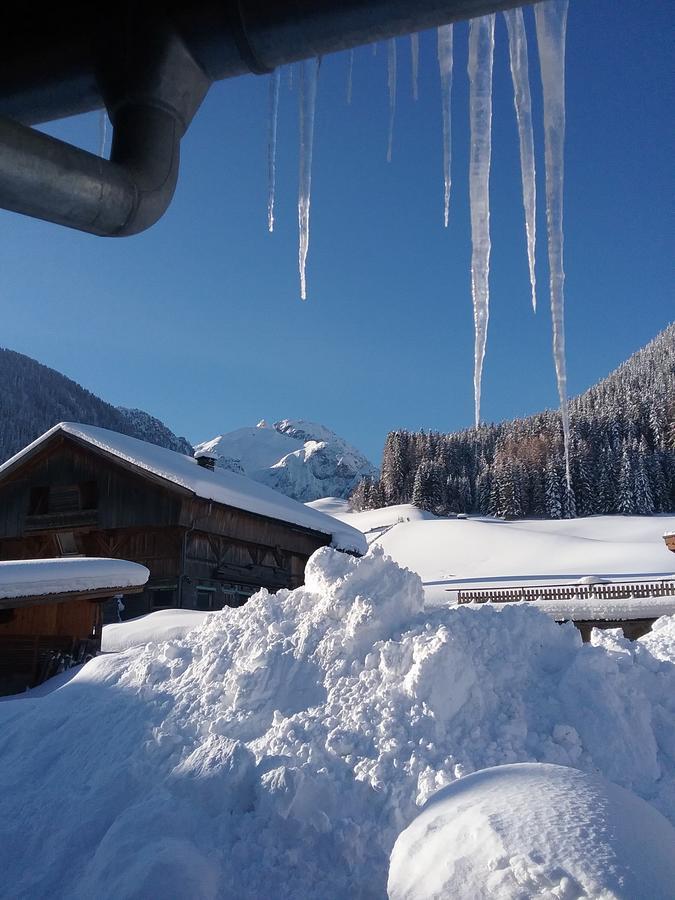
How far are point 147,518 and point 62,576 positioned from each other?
9092mm

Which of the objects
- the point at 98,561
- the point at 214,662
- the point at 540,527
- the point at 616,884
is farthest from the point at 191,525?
the point at 540,527

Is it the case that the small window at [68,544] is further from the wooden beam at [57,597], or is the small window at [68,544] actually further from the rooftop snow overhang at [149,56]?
the rooftop snow overhang at [149,56]

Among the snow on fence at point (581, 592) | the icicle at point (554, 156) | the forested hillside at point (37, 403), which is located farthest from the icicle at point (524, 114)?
the forested hillside at point (37, 403)

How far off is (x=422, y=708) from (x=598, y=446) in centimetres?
7924

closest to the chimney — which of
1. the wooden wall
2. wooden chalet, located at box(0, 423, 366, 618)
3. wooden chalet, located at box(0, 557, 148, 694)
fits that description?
wooden chalet, located at box(0, 423, 366, 618)

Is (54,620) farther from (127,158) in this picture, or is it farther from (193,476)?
(127,158)

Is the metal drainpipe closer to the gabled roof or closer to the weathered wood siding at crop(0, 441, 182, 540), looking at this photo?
the gabled roof

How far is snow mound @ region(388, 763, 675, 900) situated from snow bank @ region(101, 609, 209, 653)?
9488 millimetres

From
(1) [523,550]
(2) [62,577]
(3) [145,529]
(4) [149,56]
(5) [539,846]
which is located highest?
(4) [149,56]

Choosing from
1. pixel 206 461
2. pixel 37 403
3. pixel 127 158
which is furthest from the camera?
pixel 37 403

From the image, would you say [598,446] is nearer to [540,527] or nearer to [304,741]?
[540,527]

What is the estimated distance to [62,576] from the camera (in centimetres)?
996

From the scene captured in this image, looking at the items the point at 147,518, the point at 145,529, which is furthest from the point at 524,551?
the point at 147,518

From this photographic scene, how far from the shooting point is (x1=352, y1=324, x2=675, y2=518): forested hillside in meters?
70.8
